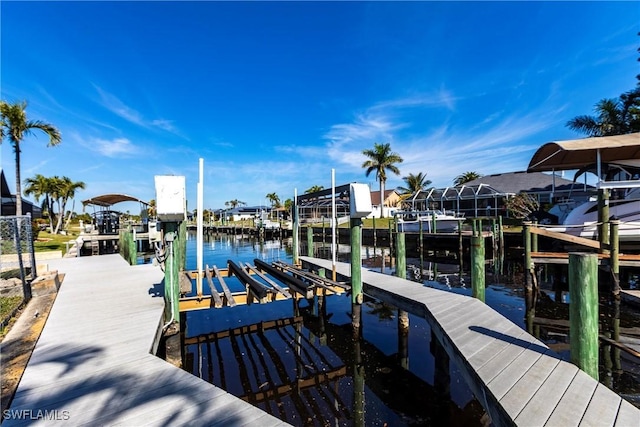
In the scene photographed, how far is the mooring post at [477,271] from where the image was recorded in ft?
20.9

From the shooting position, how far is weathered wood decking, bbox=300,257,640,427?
9.06ft

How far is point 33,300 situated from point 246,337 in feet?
13.8

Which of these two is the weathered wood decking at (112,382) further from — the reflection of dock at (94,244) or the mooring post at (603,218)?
the reflection of dock at (94,244)

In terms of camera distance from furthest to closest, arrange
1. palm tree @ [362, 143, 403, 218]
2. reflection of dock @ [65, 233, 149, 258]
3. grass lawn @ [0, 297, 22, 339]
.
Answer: palm tree @ [362, 143, 403, 218]
reflection of dock @ [65, 233, 149, 258]
grass lawn @ [0, 297, 22, 339]

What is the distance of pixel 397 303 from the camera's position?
6.47 meters

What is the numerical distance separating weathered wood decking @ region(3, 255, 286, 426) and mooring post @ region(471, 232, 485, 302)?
16.8 ft

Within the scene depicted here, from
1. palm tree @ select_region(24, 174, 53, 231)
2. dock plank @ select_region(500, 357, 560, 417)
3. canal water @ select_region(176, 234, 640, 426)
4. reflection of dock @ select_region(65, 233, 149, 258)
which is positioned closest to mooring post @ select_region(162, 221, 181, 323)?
canal water @ select_region(176, 234, 640, 426)

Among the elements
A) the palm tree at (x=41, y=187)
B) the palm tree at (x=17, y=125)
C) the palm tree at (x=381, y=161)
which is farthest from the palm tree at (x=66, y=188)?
the palm tree at (x=381, y=161)

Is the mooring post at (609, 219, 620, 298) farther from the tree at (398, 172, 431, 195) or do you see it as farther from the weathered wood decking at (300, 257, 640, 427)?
the tree at (398, 172, 431, 195)

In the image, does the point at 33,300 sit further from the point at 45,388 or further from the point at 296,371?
the point at 296,371

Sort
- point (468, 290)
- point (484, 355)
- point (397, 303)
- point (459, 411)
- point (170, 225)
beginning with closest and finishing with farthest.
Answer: point (484, 355) → point (459, 411) → point (170, 225) → point (397, 303) → point (468, 290)

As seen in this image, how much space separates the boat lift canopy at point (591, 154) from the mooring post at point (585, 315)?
955 cm

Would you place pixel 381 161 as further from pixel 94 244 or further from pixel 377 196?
pixel 94 244

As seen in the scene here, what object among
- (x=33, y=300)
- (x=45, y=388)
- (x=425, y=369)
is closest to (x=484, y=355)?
(x=425, y=369)
